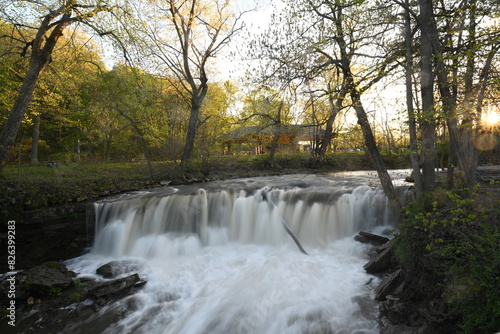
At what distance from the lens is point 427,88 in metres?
5.60

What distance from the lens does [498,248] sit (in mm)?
3457

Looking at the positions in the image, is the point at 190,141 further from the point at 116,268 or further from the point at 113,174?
A: the point at 116,268

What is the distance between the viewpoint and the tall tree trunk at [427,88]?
5340mm

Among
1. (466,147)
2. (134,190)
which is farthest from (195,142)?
(466,147)

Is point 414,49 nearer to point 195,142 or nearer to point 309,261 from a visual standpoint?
point 309,261

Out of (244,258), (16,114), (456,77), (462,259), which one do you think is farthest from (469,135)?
(16,114)

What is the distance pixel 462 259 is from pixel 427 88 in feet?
11.8

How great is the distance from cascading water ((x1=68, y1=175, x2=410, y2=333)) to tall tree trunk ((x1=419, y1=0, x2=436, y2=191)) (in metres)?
2.63

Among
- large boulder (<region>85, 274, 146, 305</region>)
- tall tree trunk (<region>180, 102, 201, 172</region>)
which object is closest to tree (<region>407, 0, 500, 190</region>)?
large boulder (<region>85, 274, 146, 305</region>)

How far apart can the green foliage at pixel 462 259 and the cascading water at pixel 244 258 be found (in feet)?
4.39

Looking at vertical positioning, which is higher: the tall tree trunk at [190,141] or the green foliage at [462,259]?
the tall tree trunk at [190,141]

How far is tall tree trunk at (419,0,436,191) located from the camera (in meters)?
5.34

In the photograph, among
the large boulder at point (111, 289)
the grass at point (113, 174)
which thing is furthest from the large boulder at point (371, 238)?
the grass at point (113, 174)

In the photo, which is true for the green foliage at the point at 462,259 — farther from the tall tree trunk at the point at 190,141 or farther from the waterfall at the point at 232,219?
the tall tree trunk at the point at 190,141
